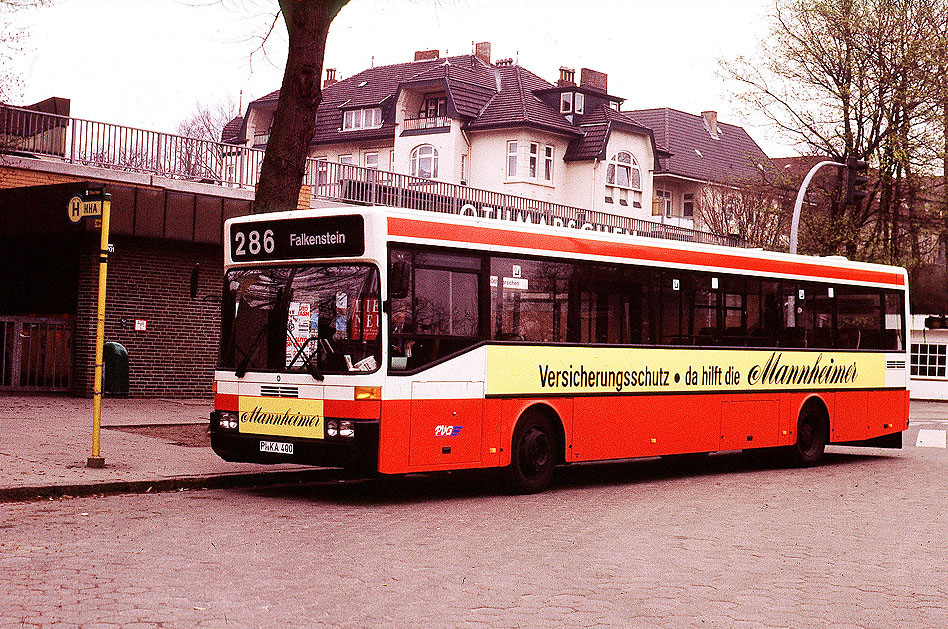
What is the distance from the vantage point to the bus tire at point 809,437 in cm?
1844

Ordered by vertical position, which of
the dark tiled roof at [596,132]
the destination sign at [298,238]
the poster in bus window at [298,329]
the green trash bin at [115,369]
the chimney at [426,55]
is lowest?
the green trash bin at [115,369]

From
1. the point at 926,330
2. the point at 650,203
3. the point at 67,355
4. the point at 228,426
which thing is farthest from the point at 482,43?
the point at 228,426

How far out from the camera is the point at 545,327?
1424cm

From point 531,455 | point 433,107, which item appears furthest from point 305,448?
point 433,107

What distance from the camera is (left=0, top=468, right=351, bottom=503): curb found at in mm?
11938

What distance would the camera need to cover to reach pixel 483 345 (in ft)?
44.1

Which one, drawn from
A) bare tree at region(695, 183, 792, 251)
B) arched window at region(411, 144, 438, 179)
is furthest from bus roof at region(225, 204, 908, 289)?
arched window at region(411, 144, 438, 179)

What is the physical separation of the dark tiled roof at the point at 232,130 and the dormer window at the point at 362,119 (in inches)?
307

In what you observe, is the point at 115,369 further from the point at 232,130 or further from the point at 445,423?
the point at 232,130

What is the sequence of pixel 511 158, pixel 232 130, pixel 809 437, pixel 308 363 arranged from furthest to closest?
pixel 232 130 → pixel 511 158 → pixel 809 437 → pixel 308 363

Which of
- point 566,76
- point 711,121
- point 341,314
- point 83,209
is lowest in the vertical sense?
point 341,314

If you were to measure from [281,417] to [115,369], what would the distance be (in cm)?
1309

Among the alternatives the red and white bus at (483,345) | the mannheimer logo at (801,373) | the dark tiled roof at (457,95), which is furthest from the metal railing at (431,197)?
the dark tiled roof at (457,95)

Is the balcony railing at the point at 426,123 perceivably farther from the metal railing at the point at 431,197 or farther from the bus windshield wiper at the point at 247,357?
the bus windshield wiper at the point at 247,357
